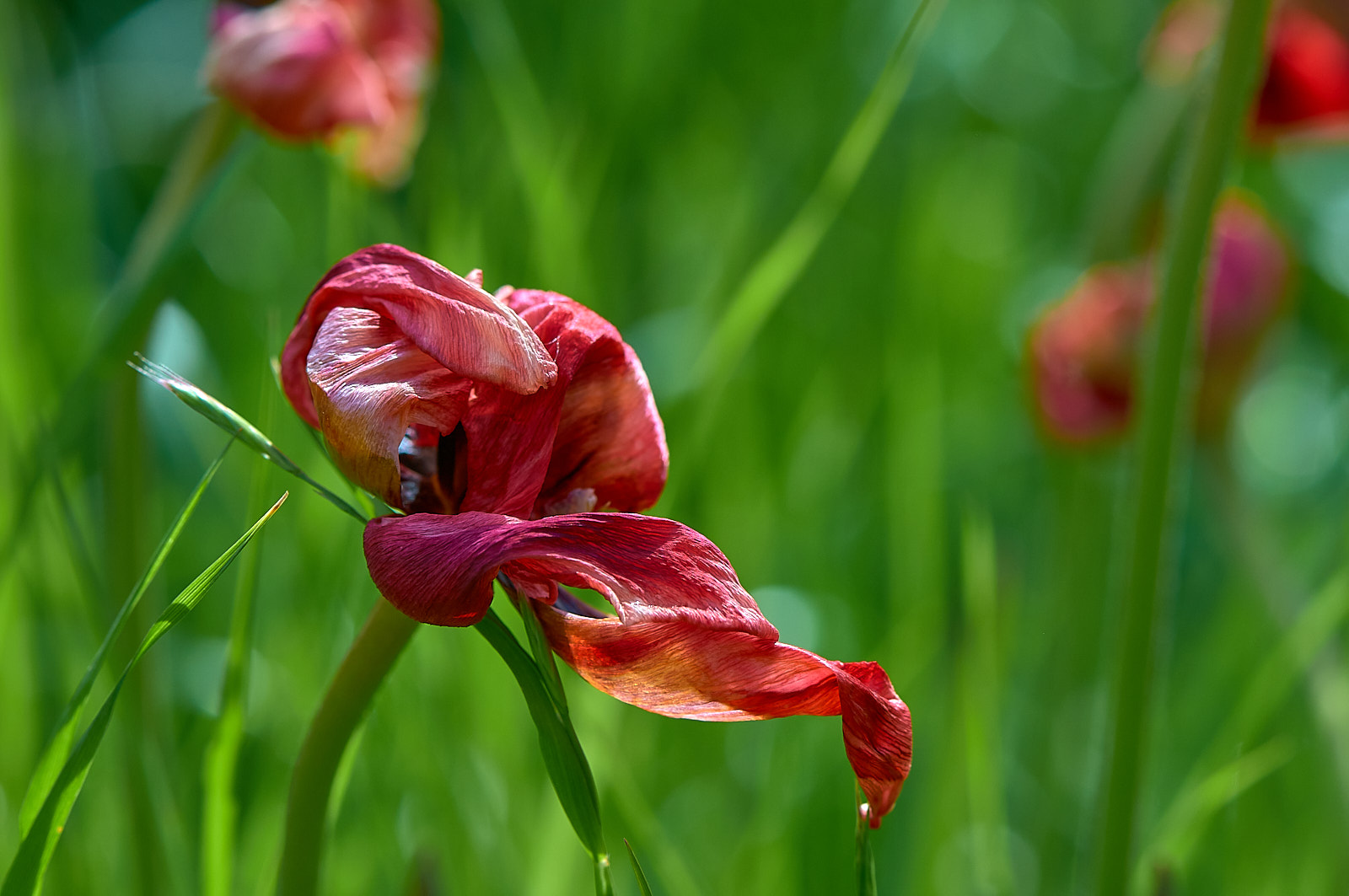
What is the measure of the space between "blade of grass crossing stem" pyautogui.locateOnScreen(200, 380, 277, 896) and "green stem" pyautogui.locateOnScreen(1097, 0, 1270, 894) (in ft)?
0.79

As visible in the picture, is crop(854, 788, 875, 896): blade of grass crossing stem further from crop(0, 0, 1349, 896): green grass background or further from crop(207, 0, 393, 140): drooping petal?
crop(207, 0, 393, 140): drooping petal

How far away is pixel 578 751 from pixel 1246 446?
1.28 metres

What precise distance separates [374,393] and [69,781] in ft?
0.30

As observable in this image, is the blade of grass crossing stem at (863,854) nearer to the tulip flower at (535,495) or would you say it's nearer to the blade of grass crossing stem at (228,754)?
the tulip flower at (535,495)

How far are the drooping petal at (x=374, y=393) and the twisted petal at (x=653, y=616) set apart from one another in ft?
0.06

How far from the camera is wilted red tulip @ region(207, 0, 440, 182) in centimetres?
44

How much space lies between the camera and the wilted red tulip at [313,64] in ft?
1.46

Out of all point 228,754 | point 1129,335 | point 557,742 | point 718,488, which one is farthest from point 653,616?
point 718,488

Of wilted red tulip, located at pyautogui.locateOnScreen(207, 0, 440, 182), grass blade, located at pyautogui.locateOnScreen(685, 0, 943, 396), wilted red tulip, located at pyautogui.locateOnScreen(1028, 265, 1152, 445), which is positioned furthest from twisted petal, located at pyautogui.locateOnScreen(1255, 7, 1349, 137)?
wilted red tulip, located at pyautogui.locateOnScreen(207, 0, 440, 182)

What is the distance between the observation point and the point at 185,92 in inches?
61.1

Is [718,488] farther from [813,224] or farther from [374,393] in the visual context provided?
[374,393]

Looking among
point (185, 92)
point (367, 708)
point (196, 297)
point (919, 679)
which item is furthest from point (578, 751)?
point (185, 92)

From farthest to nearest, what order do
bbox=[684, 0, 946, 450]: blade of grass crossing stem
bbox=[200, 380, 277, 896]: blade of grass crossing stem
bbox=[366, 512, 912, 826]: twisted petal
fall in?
bbox=[684, 0, 946, 450]: blade of grass crossing stem < bbox=[200, 380, 277, 896]: blade of grass crossing stem < bbox=[366, 512, 912, 826]: twisted petal

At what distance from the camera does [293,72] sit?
0.45m
